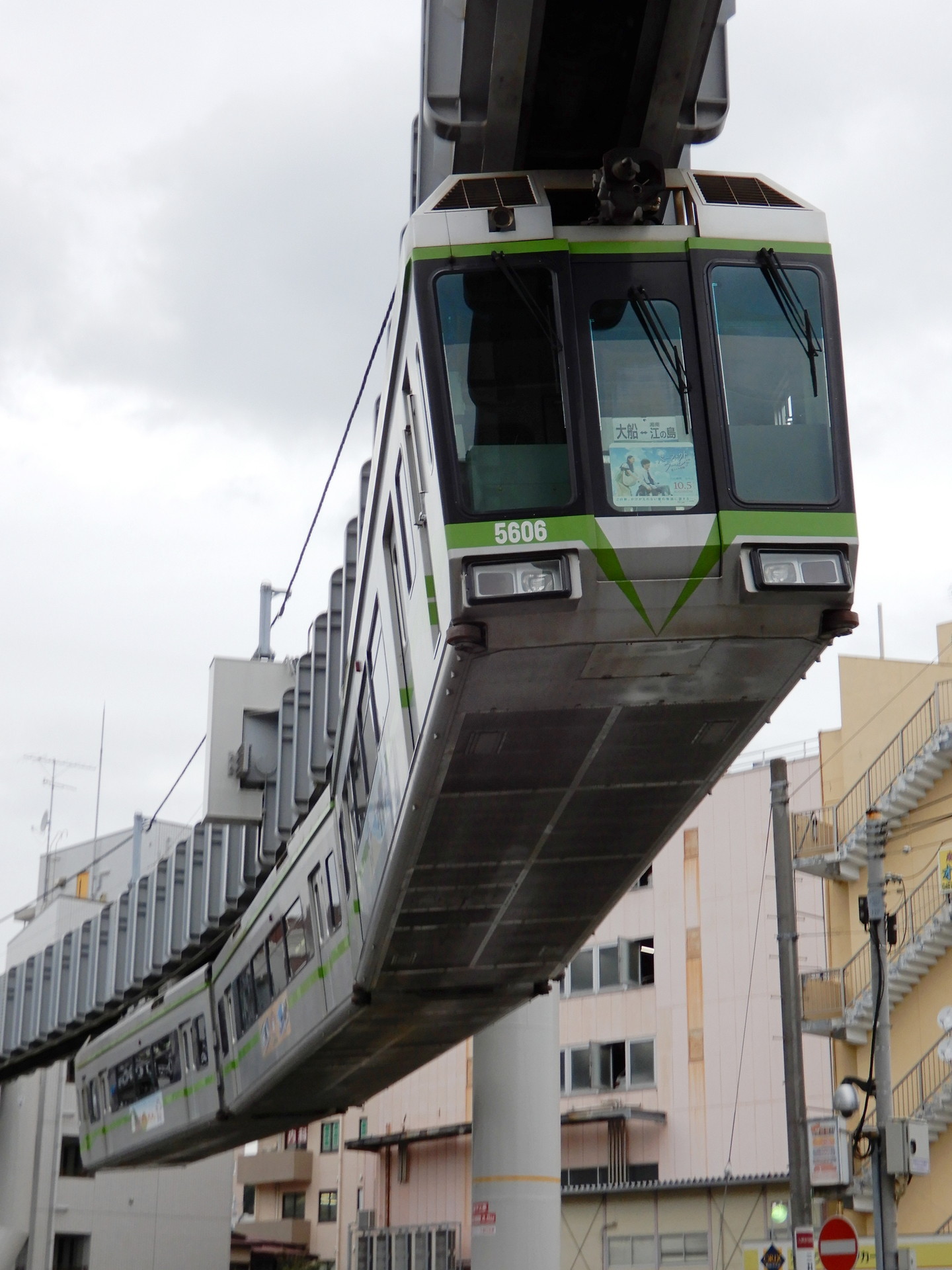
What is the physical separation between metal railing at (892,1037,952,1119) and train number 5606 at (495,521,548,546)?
20974 millimetres

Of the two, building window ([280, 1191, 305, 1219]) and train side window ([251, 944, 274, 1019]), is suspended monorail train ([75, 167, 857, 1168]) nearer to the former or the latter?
train side window ([251, 944, 274, 1019])

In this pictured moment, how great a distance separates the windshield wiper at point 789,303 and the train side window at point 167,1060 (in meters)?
19.6

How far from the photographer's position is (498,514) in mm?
9133

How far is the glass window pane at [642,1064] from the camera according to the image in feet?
121

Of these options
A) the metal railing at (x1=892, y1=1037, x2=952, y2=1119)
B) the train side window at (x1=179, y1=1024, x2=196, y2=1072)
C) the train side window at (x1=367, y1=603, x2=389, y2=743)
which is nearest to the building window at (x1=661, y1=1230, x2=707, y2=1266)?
the metal railing at (x1=892, y1=1037, x2=952, y2=1119)

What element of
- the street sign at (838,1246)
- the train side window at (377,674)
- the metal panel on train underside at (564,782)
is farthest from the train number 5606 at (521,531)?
→ the street sign at (838,1246)

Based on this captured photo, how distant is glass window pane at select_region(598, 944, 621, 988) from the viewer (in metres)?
38.7

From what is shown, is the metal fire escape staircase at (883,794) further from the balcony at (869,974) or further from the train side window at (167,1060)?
the train side window at (167,1060)

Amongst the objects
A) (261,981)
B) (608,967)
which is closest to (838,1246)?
(261,981)

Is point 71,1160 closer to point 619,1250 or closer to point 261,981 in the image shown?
point 619,1250

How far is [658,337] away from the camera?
9562mm

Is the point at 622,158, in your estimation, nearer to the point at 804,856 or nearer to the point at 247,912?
the point at 247,912

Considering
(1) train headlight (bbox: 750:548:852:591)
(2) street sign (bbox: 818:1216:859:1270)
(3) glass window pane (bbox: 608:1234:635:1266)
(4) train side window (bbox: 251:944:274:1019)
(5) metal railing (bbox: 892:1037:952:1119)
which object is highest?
(1) train headlight (bbox: 750:548:852:591)

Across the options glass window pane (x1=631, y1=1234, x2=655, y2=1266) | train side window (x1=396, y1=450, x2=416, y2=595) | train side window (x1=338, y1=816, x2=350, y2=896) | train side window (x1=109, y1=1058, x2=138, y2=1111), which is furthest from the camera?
glass window pane (x1=631, y1=1234, x2=655, y2=1266)
